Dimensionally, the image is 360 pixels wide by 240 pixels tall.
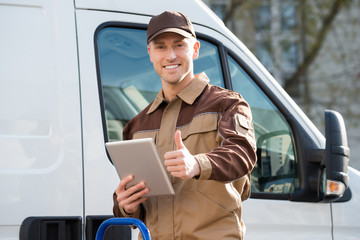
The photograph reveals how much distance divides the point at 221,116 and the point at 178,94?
199 mm

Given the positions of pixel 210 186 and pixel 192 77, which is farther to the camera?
pixel 192 77

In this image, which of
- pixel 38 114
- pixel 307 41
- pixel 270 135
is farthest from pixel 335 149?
pixel 307 41

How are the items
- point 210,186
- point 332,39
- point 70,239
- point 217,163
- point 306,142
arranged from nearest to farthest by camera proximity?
1. point 217,163
2. point 210,186
3. point 70,239
4. point 306,142
5. point 332,39

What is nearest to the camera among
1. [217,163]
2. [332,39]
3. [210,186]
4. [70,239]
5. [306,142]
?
[217,163]

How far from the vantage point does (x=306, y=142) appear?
3.12 m

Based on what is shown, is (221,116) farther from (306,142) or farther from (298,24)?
(298,24)

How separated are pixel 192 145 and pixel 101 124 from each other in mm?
788

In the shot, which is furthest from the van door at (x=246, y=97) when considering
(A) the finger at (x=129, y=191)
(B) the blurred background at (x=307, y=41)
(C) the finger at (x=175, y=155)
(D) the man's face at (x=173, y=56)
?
(B) the blurred background at (x=307, y=41)

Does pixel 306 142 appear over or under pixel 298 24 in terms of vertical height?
under

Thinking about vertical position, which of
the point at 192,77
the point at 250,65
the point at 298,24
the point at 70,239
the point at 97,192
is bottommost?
the point at 70,239

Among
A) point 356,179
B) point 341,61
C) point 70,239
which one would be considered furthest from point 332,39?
point 70,239

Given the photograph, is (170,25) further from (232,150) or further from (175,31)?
(232,150)

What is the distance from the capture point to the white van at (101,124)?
2637 mm

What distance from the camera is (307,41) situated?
503 inches
